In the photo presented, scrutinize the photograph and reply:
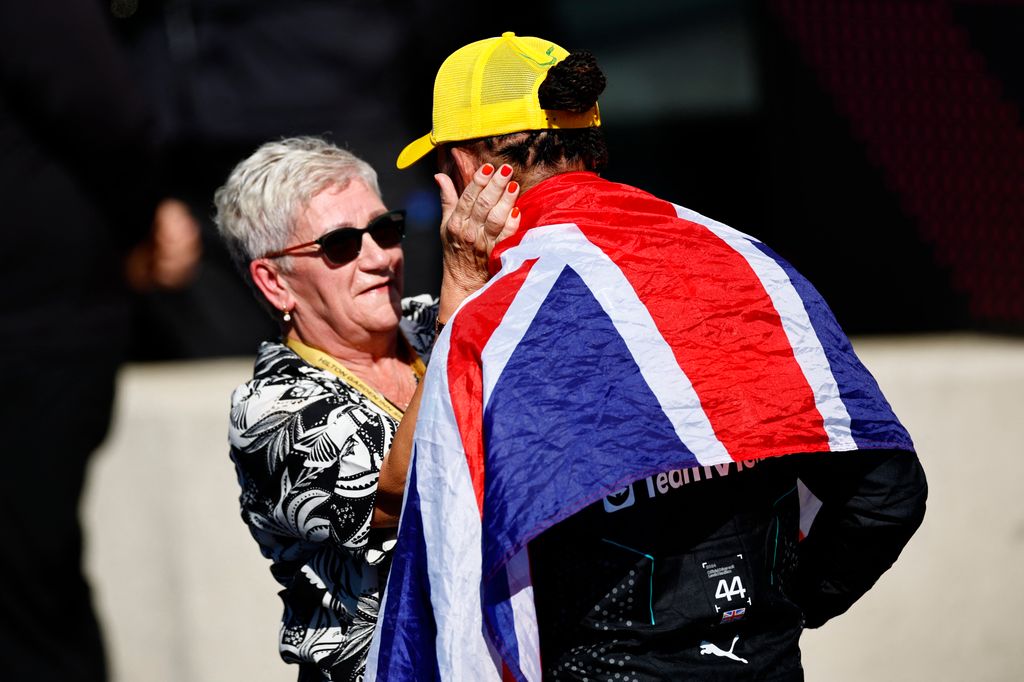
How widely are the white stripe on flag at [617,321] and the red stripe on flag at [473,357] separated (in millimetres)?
19

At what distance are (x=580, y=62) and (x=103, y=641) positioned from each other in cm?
339

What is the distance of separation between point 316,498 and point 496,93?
853 millimetres

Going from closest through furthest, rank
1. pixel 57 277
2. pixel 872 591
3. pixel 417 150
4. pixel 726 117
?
1. pixel 417 150
2. pixel 57 277
3. pixel 872 591
4. pixel 726 117

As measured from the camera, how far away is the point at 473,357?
82.8 inches

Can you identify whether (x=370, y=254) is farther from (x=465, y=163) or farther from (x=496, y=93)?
(x=496, y=93)

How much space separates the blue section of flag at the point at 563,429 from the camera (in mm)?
1969

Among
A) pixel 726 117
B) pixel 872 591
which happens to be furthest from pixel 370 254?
pixel 726 117

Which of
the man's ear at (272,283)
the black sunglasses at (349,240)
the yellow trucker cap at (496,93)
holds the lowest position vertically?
the man's ear at (272,283)

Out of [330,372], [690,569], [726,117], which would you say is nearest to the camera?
[690,569]

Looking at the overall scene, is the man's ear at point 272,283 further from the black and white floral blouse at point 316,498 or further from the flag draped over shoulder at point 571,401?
the flag draped over shoulder at point 571,401

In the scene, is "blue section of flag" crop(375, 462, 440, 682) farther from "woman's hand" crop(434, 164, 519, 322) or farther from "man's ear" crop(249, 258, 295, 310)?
"man's ear" crop(249, 258, 295, 310)

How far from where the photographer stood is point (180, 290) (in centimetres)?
549

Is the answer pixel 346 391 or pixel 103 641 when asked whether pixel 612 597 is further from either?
pixel 103 641

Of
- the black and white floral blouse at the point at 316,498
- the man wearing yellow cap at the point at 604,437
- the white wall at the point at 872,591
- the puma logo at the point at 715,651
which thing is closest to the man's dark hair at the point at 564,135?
the man wearing yellow cap at the point at 604,437
